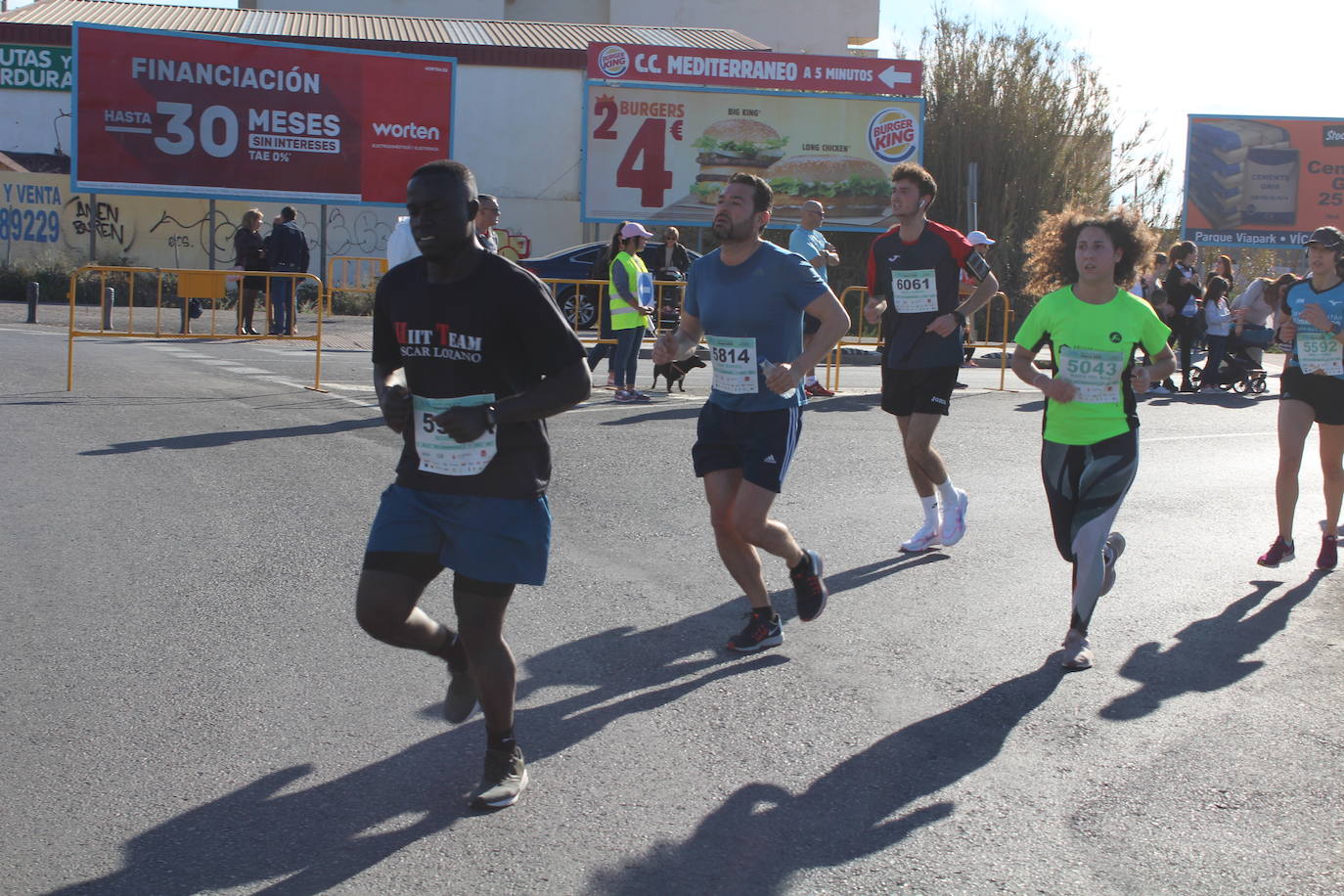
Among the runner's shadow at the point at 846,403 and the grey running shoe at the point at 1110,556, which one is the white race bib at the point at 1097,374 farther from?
the runner's shadow at the point at 846,403

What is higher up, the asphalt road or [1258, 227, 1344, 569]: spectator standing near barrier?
[1258, 227, 1344, 569]: spectator standing near barrier

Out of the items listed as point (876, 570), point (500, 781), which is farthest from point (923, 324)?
point (500, 781)

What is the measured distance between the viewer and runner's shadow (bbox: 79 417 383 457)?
10.3 metres

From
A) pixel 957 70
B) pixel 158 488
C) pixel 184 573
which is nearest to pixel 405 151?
pixel 957 70

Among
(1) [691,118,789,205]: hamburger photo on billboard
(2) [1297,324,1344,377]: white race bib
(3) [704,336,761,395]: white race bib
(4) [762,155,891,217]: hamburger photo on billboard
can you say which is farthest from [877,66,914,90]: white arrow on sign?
(3) [704,336,761,395]: white race bib

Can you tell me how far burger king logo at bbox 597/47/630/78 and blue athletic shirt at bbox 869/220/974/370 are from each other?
82.9 ft

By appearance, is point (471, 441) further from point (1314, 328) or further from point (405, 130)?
point (405, 130)

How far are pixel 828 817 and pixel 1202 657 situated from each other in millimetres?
2557

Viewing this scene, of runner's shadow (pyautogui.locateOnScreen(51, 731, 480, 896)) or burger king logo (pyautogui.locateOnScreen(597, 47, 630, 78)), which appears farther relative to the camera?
burger king logo (pyautogui.locateOnScreen(597, 47, 630, 78))

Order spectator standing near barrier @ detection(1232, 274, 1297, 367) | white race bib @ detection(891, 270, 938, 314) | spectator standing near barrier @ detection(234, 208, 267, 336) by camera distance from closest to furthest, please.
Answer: white race bib @ detection(891, 270, 938, 314) < spectator standing near barrier @ detection(1232, 274, 1297, 367) < spectator standing near barrier @ detection(234, 208, 267, 336)

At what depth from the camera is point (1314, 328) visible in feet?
24.7

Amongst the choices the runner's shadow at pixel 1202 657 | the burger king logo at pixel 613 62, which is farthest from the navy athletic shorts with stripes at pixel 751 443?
the burger king logo at pixel 613 62

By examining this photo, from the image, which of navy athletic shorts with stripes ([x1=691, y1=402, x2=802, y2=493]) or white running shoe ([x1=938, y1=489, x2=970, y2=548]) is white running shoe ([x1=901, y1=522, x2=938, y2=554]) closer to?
white running shoe ([x1=938, y1=489, x2=970, y2=548])

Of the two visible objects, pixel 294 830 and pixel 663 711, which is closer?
pixel 294 830
